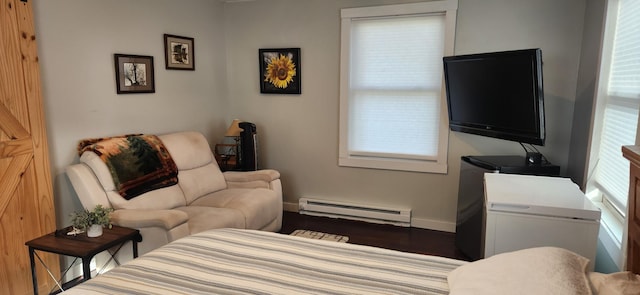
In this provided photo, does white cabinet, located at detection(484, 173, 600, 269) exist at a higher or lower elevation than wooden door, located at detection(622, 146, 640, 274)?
lower

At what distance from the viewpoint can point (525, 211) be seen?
1.91 m

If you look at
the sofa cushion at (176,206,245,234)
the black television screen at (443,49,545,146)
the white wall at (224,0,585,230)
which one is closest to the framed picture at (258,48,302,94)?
the white wall at (224,0,585,230)

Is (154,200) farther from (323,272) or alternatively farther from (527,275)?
(527,275)

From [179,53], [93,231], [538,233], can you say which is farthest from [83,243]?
[538,233]

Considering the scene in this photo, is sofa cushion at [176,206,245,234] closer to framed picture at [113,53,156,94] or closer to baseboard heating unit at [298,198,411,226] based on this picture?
framed picture at [113,53,156,94]

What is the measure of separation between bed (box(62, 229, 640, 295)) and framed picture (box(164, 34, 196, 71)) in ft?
7.94

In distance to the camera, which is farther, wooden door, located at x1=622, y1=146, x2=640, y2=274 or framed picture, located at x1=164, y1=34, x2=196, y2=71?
framed picture, located at x1=164, y1=34, x2=196, y2=71

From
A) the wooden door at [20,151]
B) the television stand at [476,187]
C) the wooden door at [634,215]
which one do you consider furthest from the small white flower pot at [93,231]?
the wooden door at [634,215]

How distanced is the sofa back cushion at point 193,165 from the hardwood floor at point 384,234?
0.85m

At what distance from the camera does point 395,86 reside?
390 cm

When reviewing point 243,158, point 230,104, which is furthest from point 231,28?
point 243,158

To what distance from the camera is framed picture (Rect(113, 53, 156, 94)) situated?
3.28 meters

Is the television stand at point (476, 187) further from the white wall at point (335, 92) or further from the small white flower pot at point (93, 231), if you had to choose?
the small white flower pot at point (93, 231)

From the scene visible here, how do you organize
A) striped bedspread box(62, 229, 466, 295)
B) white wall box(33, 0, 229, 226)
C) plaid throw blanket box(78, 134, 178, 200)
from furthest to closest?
plaid throw blanket box(78, 134, 178, 200) < white wall box(33, 0, 229, 226) < striped bedspread box(62, 229, 466, 295)
